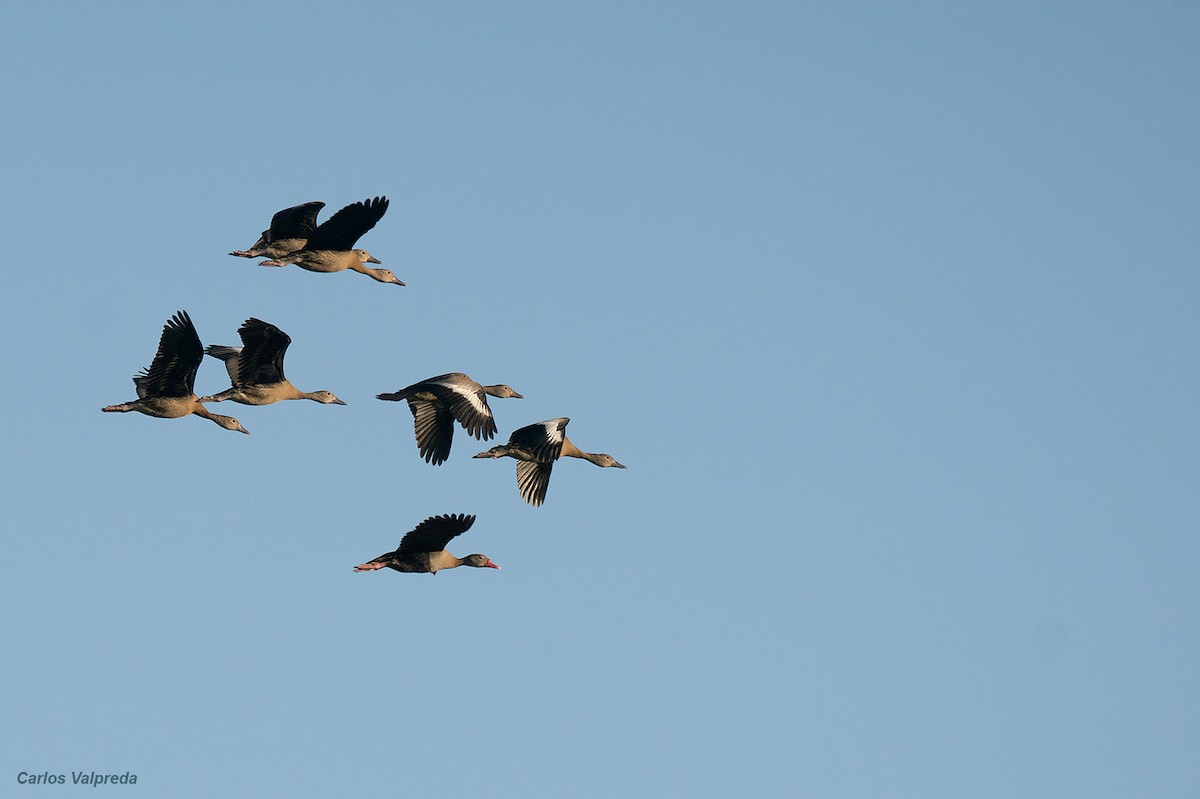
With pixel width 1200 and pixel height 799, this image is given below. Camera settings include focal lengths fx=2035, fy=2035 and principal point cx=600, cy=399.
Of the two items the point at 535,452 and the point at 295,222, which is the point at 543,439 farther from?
the point at 295,222

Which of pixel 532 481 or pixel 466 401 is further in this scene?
pixel 532 481

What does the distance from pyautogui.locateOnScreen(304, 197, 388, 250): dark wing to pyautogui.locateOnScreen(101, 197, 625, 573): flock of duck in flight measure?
2 cm

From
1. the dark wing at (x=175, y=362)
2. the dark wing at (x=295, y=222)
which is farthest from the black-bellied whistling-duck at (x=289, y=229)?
the dark wing at (x=175, y=362)

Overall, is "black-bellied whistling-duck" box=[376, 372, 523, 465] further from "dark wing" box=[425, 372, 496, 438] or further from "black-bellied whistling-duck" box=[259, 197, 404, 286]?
"black-bellied whistling-duck" box=[259, 197, 404, 286]

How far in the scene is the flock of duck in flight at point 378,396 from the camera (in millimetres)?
32906

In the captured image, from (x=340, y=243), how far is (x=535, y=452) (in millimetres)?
4803

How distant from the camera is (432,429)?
34.3 metres

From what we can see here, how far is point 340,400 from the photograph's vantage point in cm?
3684

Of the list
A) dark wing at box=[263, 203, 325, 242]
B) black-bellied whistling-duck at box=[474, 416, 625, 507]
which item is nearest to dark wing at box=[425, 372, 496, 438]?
black-bellied whistling-duck at box=[474, 416, 625, 507]

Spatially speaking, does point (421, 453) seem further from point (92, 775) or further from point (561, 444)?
point (92, 775)

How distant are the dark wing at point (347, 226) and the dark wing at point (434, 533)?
5.09 metres

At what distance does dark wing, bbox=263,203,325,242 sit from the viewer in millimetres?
34000

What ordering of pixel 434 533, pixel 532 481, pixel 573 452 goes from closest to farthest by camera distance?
pixel 434 533 < pixel 532 481 < pixel 573 452

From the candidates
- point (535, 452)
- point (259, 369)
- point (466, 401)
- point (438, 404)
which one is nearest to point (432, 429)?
point (438, 404)
